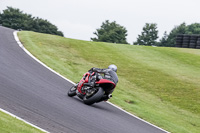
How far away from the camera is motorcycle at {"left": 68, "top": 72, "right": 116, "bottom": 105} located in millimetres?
10672

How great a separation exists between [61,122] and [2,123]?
75.0 inches

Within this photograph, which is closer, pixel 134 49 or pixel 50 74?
pixel 50 74

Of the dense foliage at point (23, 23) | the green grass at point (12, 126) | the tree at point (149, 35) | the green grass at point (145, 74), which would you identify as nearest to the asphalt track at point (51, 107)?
the green grass at point (12, 126)

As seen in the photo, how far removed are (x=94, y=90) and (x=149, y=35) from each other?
91201 mm

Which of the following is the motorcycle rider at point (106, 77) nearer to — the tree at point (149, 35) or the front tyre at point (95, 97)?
the front tyre at point (95, 97)

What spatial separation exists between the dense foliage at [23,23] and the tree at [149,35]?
26641 mm

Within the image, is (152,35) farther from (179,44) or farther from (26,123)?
(26,123)

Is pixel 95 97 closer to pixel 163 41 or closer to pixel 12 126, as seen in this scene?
pixel 12 126

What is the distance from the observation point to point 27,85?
10.8 metres

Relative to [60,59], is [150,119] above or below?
below

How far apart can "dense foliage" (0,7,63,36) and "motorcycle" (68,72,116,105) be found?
73.0m

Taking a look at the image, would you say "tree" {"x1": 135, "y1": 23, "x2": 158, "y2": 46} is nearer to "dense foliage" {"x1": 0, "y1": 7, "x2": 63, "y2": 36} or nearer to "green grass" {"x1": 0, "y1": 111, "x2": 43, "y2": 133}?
"dense foliage" {"x1": 0, "y1": 7, "x2": 63, "y2": 36}

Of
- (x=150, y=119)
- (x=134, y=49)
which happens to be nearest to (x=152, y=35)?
(x=134, y=49)

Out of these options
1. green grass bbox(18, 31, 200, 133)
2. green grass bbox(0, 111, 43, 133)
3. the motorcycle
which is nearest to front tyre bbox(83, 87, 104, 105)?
the motorcycle
